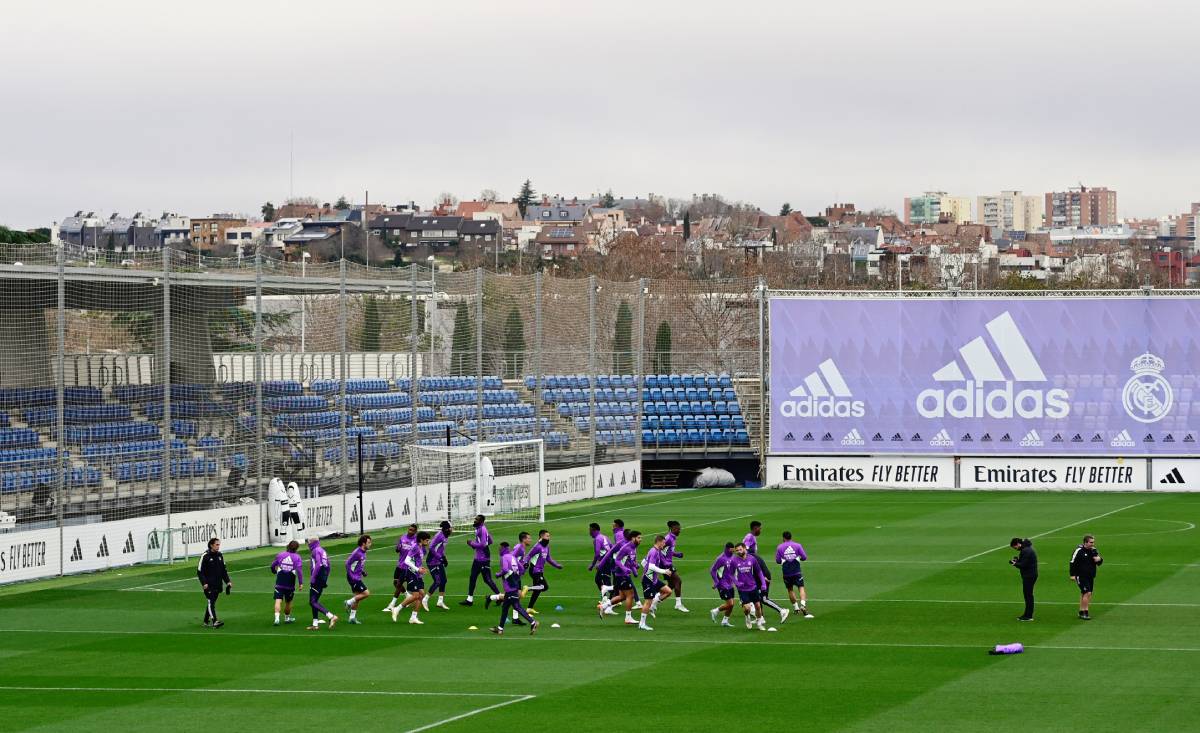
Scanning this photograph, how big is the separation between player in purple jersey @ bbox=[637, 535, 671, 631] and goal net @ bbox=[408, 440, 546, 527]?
55.0ft

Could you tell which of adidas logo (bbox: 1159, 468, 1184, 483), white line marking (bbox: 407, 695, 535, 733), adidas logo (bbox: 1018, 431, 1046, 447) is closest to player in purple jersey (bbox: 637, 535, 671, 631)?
white line marking (bbox: 407, 695, 535, 733)

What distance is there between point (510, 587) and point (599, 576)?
213 cm

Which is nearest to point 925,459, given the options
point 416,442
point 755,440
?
point 755,440

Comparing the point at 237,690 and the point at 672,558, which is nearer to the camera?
the point at 237,690

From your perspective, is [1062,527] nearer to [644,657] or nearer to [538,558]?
[538,558]

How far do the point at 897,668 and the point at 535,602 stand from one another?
8.24 metres

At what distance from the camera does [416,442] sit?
158ft

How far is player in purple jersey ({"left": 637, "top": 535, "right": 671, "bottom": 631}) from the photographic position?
28031 mm

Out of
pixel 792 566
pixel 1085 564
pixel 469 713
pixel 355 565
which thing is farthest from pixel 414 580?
pixel 1085 564

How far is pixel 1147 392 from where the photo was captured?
192 feet

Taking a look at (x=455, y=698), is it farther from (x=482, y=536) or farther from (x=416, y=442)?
(x=416, y=442)

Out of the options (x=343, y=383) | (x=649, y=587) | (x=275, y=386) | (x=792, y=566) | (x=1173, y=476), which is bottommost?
(x=1173, y=476)

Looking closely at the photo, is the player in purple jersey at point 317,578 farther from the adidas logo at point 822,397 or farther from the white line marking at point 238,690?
the adidas logo at point 822,397

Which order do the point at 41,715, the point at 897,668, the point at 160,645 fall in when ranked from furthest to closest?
the point at 160,645, the point at 897,668, the point at 41,715
